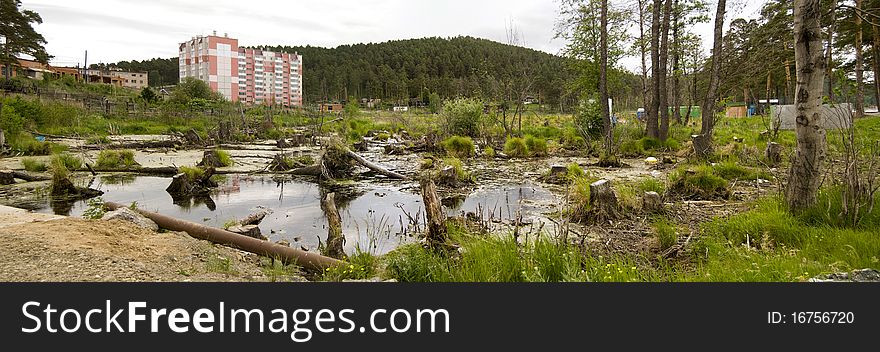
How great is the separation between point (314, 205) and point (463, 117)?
16669 mm

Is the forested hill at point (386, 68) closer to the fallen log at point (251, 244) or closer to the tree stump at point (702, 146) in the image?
the tree stump at point (702, 146)

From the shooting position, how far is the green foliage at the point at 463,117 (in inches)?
987

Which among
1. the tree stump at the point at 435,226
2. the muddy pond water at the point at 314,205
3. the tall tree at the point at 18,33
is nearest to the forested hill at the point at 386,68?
the tall tree at the point at 18,33

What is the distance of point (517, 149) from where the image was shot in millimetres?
17984

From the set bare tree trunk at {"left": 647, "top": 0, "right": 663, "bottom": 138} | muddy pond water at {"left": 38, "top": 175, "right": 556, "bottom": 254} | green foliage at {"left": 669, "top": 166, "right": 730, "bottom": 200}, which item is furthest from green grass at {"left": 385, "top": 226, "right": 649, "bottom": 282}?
bare tree trunk at {"left": 647, "top": 0, "right": 663, "bottom": 138}

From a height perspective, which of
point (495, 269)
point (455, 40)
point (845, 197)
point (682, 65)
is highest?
point (455, 40)

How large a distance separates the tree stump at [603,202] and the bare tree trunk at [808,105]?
201 centimetres

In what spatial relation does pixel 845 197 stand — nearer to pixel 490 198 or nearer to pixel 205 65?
pixel 490 198

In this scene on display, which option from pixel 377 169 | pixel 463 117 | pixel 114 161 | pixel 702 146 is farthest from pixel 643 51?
pixel 114 161

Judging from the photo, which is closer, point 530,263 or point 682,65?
point 530,263

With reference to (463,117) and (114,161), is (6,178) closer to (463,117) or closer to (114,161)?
(114,161)

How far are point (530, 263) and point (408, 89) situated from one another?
94.5 m

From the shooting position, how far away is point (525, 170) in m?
13.7

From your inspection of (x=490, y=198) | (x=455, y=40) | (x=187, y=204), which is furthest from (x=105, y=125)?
(x=455, y=40)
